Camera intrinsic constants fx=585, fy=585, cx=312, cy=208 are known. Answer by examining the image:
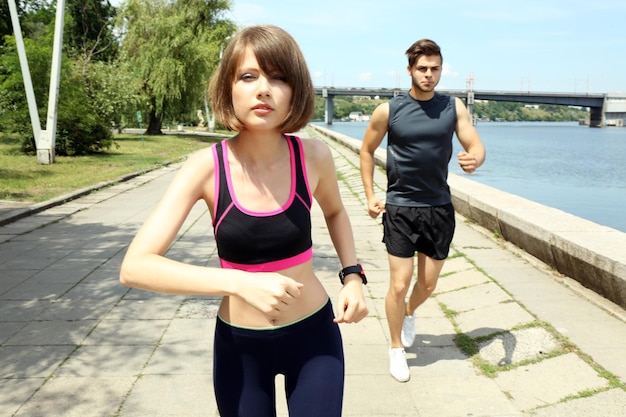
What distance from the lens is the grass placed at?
12.0m

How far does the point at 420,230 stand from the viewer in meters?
3.53

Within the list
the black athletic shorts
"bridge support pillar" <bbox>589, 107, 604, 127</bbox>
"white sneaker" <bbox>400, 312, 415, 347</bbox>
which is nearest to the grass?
"white sneaker" <bbox>400, 312, 415, 347</bbox>

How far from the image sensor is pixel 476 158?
317 centimetres

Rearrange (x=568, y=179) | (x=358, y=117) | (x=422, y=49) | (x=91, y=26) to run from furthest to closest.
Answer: (x=358, y=117) < (x=91, y=26) < (x=568, y=179) < (x=422, y=49)

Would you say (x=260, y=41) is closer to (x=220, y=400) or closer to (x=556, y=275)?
(x=220, y=400)

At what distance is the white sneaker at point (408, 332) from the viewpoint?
397cm

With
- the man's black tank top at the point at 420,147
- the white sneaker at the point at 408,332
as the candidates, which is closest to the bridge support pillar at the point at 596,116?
the white sneaker at the point at 408,332

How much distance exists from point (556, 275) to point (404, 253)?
2375 mm

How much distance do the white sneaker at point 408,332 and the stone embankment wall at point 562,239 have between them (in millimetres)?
1568

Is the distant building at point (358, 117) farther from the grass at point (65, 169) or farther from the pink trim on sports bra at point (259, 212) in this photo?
the pink trim on sports bra at point (259, 212)

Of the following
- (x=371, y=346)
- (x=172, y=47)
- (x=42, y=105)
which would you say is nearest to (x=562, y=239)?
(x=371, y=346)

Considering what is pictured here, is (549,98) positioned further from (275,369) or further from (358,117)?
(275,369)

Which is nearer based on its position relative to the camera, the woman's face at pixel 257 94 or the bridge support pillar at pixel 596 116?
the woman's face at pixel 257 94

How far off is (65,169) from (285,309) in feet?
52.6
